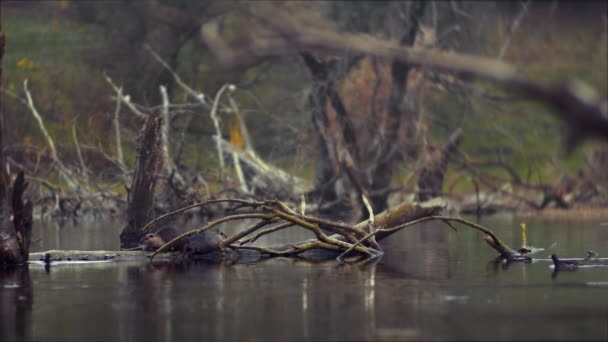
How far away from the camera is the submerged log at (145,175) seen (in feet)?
58.1

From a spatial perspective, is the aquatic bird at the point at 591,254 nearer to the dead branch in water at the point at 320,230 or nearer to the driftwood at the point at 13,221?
the dead branch in water at the point at 320,230

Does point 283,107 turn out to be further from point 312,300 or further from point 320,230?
point 312,300

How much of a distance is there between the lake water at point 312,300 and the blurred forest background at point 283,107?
37.9 feet

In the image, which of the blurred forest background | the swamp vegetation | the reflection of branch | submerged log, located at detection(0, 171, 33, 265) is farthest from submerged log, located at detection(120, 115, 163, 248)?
the reflection of branch

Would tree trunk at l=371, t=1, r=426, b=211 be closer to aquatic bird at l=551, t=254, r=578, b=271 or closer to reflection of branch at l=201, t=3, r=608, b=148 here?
aquatic bird at l=551, t=254, r=578, b=271

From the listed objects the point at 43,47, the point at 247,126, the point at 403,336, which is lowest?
the point at 403,336

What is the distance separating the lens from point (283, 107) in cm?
3083

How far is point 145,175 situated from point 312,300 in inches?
307

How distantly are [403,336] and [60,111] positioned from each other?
81.0 feet

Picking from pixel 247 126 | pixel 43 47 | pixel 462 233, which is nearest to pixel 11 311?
pixel 462 233

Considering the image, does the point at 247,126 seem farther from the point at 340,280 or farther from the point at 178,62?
the point at 340,280

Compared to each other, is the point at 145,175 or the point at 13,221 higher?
the point at 145,175

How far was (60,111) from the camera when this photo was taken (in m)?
32.0

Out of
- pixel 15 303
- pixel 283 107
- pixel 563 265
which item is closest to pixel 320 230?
pixel 563 265
